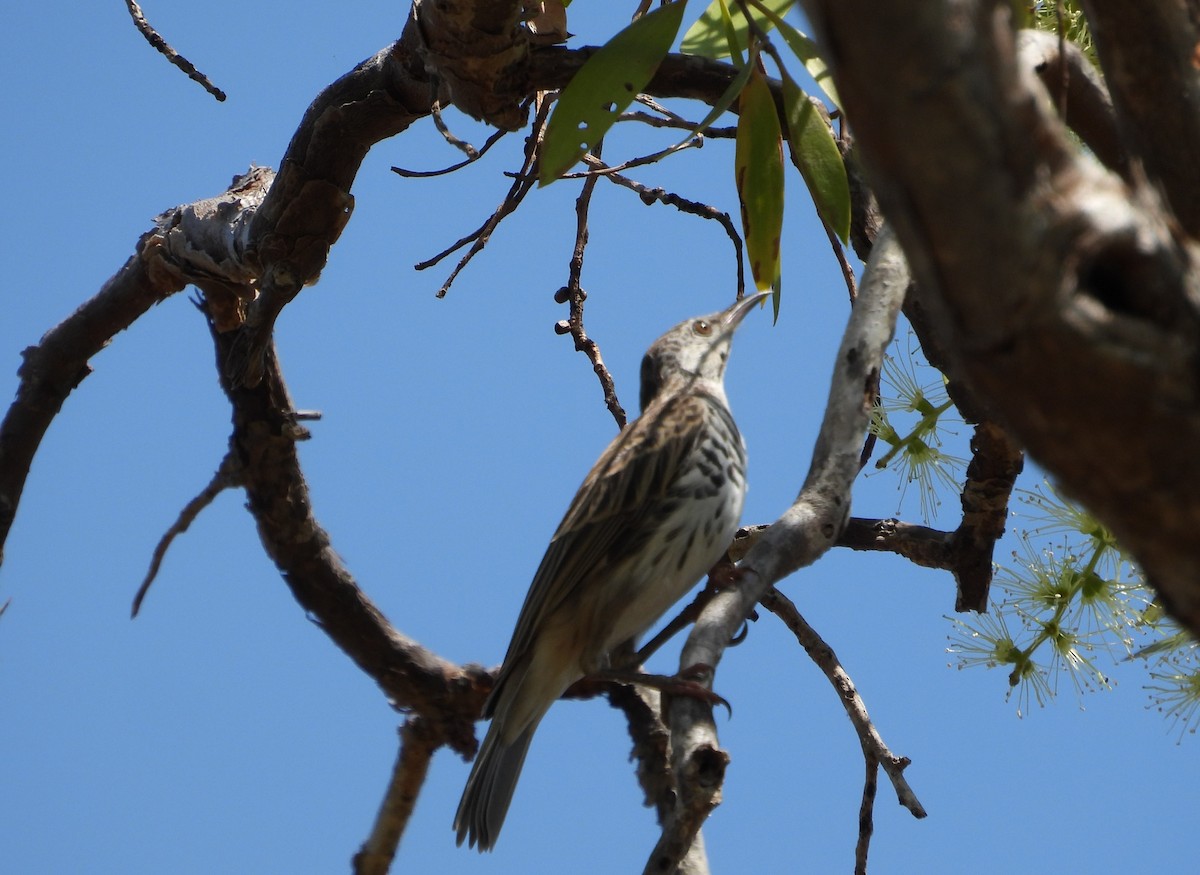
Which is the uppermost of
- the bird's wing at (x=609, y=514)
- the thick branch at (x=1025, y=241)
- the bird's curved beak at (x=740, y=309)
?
the bird's curved beak at (x=740, y=309)

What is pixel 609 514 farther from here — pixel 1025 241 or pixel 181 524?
pixel 1025 241

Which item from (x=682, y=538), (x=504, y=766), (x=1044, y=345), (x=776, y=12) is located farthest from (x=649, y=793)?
(x=1044, y=345)

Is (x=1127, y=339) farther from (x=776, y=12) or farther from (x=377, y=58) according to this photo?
(x=377, y=58)

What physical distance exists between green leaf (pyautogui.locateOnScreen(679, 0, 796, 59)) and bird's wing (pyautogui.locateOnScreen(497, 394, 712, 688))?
53.8 inches

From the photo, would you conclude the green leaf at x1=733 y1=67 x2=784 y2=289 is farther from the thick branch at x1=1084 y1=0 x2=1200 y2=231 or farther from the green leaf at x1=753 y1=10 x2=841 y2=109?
the thick branch at x1=1084 y1=0 x2=1200 y2=231

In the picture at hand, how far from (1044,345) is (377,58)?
3.25 metres

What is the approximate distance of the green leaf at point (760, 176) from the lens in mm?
3734

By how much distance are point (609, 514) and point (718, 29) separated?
1.75 m

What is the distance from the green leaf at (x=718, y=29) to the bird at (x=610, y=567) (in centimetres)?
137

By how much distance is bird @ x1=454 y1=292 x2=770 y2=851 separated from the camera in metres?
4.17

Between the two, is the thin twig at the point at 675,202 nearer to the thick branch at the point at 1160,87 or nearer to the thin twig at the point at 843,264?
the thin twig at the point at 843,264

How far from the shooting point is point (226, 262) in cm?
416

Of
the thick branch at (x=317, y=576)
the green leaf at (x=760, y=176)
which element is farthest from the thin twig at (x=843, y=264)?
the thick branch at (x=317, y=576)

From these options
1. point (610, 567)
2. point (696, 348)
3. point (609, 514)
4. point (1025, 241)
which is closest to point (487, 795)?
point (610, 567)
